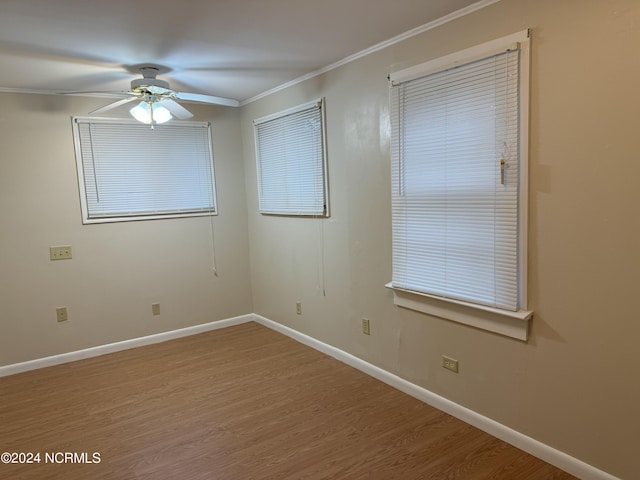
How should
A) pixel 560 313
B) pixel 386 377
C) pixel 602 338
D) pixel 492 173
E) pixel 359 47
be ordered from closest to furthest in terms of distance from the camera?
pixel 602 338 → pixel 560 313 → pixel 492 173 → pixel 359 47 → pixel 386 377

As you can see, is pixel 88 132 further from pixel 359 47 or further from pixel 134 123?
pixel 359 47

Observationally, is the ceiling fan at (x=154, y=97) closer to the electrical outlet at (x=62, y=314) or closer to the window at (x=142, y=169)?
the window at (x=142, y=169)

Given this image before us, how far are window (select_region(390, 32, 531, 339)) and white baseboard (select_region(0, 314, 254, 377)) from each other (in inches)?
95.1

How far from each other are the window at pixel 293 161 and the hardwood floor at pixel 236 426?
1.42 meters

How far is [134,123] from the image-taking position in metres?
3.99

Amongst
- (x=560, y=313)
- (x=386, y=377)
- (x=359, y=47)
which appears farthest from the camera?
(x=386, y=377)

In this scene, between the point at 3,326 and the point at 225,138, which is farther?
the point at 225,138

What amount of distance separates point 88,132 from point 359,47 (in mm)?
2576

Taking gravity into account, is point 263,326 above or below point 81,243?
below

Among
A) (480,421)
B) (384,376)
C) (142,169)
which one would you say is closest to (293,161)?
(142,169)

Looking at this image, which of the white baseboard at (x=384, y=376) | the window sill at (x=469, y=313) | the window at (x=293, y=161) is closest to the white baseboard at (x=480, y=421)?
the white baseboard at (x=384, y=376)

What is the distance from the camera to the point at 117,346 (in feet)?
13.3

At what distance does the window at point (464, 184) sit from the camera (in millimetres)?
2170

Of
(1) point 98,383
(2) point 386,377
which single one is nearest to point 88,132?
(1) point 98,383
